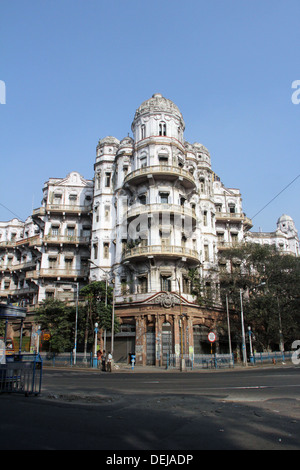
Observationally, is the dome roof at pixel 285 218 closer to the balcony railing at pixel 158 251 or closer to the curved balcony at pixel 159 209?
the curved balcony at pixel 159 209

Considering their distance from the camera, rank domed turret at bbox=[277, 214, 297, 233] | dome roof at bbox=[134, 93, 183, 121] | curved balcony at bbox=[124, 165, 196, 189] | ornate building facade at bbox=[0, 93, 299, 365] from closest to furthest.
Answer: ornate building facade at bbox=[0, 93, 299, 365] → curved balcony at bbox=[124, 165, 196, 189] → dome roof at bbox=[134, 93, 183, 121] → domed turret at bbox=[277, 214, 297, 233]

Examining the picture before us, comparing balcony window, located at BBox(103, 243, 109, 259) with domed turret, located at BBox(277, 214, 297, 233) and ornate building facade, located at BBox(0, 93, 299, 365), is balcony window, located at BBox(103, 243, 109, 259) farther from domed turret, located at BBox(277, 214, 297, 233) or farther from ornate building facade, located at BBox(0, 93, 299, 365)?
domed turret, located at BBox(277, 214, 297, 233)

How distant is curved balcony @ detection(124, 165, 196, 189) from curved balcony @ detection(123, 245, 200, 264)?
796cm

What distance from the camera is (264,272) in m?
43.1

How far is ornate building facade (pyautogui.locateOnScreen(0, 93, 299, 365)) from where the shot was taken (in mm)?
38219

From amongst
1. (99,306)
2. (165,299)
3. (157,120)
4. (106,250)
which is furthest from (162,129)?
(99,306)

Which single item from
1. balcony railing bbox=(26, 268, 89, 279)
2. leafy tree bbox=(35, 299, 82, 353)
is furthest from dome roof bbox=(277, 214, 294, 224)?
leafy tree bbox=(35, 299, 82, 353)

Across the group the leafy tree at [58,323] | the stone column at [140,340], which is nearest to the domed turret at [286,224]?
the stone column at [140,340]

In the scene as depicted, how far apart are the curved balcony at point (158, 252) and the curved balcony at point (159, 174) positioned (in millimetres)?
7963

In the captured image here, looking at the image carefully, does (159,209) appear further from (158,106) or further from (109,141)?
(109,141)

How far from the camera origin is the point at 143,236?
41.5 m

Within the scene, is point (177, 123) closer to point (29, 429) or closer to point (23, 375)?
point (23, 375)

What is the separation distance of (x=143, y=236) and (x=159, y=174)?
22.8 ft
